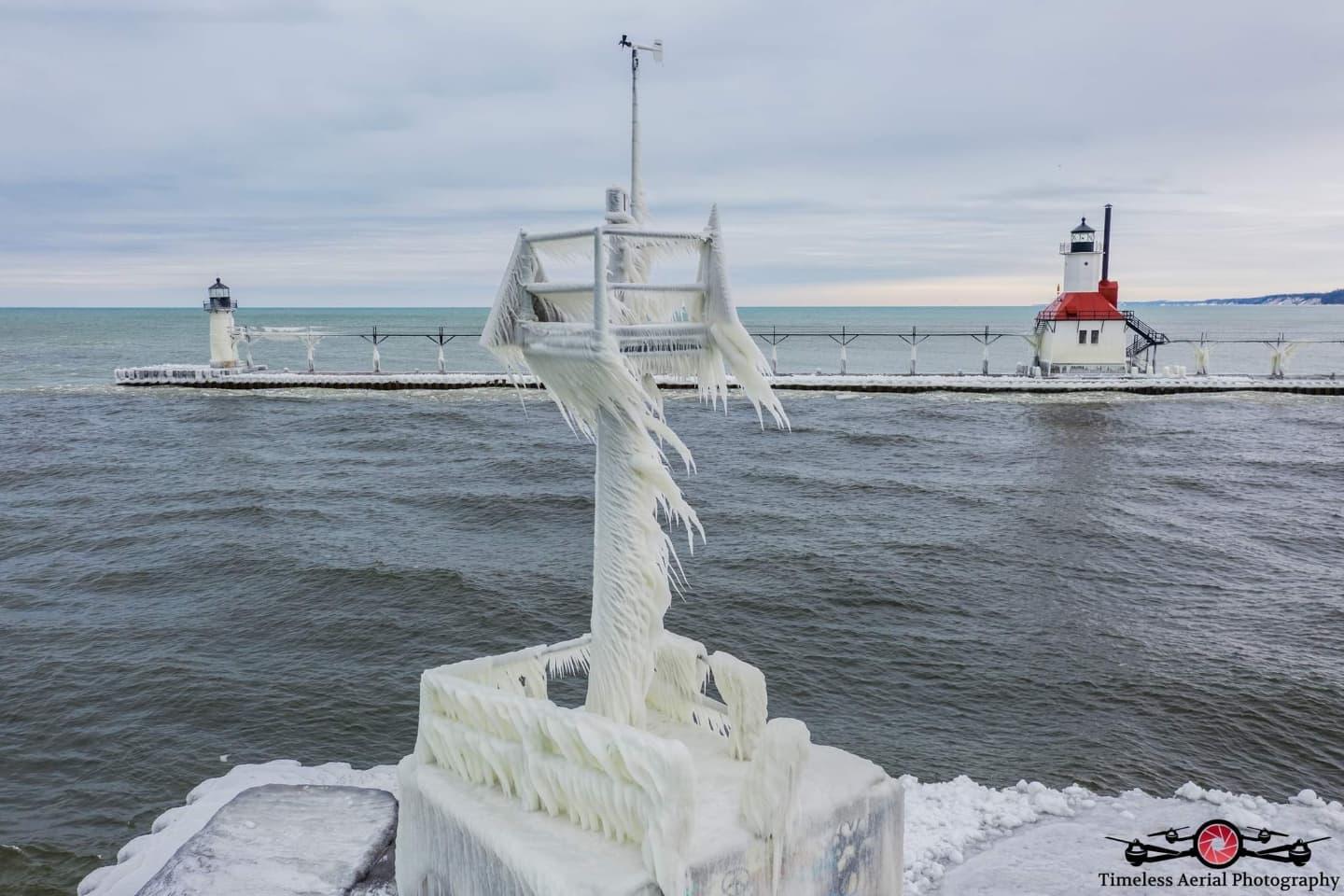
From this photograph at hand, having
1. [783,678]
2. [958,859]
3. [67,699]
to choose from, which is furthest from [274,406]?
[958,859]

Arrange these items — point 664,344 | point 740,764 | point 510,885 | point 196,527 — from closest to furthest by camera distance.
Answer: point 510,885, point 664,344, point 740,764, point 196,527

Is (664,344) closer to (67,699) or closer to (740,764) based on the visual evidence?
(740,764)

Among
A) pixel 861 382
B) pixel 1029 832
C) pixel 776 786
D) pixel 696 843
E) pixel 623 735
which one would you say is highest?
pixel 861 382

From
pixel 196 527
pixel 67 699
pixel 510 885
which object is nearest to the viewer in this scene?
pixel 510 885

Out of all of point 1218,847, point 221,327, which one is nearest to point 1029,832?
point 1218,847

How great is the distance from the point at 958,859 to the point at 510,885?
6.46 metres

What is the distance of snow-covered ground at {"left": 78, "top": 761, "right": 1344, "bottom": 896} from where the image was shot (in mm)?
11188

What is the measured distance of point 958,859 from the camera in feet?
38.3

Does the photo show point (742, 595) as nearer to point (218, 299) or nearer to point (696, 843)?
point (696, 843)

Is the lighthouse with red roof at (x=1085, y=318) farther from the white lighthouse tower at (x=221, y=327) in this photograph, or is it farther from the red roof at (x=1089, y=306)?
the white lighthouse tower at (x=221, y=327)

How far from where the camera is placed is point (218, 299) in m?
66.5

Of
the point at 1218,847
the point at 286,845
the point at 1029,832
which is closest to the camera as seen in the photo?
the point at 286,845

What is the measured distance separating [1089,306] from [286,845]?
6294 cm

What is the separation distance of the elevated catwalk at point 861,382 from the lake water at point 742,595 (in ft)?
45.3
